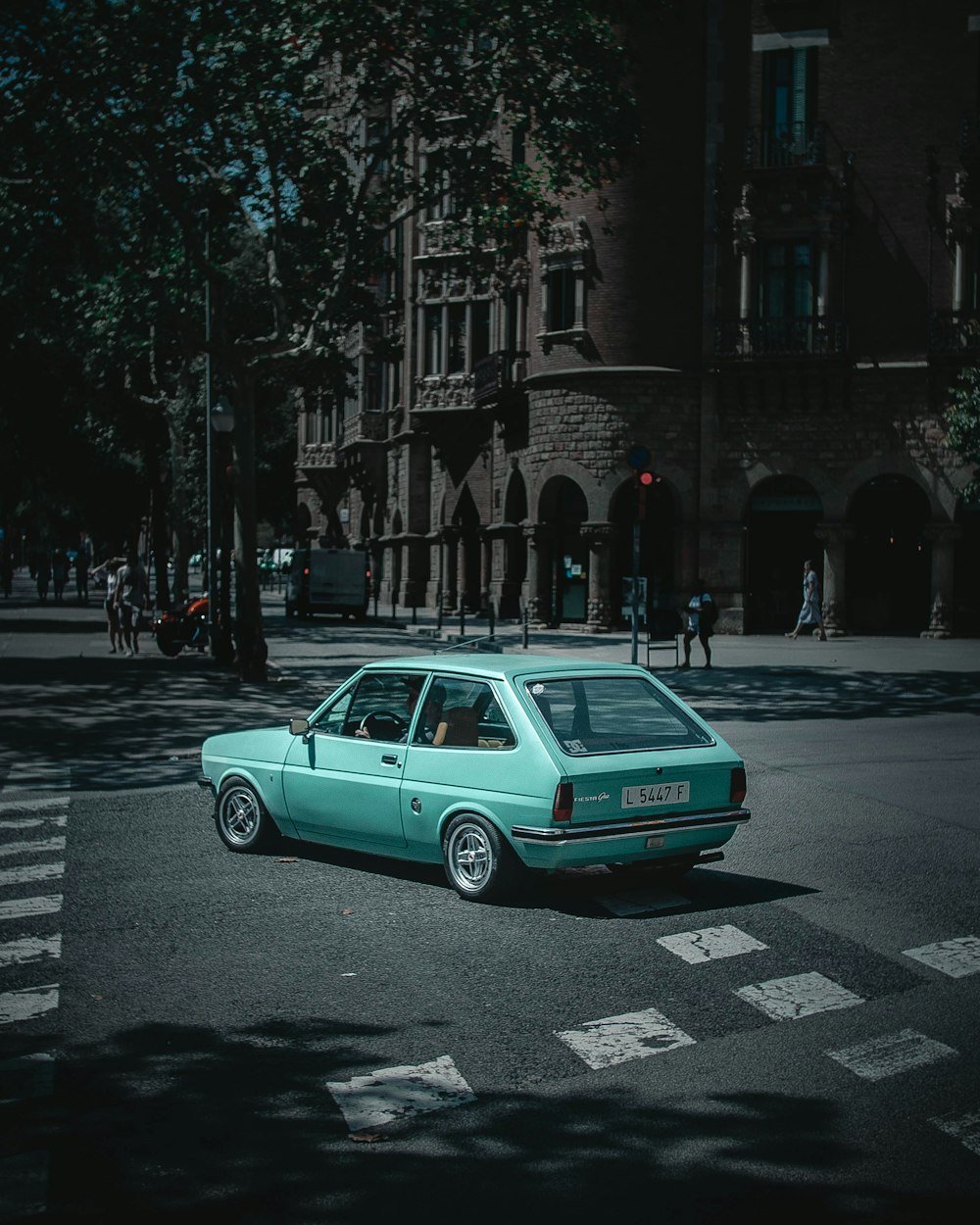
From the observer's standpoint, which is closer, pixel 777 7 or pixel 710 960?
pixel 710 960

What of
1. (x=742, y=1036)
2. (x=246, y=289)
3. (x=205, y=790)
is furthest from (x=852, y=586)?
(x=742, y=1036)

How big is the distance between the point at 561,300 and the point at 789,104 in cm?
746

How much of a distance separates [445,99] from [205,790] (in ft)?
47.6

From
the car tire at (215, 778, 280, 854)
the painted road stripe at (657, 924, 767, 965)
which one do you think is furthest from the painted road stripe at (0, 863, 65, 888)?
the painted road stripe at (657, 924, 767, 965)

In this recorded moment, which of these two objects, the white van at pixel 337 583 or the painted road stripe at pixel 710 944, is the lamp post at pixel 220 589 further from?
the painted road stripe at pixel 710 944

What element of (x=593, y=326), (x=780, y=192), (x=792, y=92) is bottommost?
(x=593, y=326)

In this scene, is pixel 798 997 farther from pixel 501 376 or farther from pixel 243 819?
pixel 501 376

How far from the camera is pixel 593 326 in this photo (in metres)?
39.4

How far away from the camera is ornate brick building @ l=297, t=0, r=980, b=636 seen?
3781 cm

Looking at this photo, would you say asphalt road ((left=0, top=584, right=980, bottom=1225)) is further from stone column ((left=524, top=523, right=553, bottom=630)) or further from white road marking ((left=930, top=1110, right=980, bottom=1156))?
stone column ((left=524, top=523, right=553, bottom=630))

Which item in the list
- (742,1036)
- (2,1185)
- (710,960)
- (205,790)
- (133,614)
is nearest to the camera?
(2,1185)

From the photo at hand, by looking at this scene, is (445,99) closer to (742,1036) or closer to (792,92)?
(792,92)

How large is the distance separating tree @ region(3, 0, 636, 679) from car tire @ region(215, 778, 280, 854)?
1433cm

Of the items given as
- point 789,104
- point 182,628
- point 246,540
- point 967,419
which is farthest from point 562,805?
point 789,104
